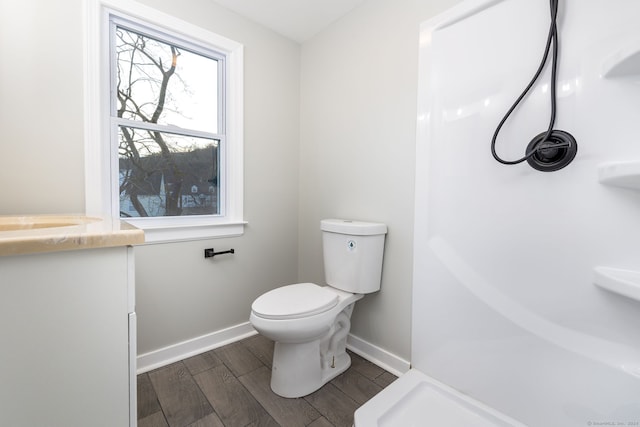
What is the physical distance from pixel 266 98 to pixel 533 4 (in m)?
1.49

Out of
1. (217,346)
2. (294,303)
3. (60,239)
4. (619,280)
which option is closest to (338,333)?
(294,303)

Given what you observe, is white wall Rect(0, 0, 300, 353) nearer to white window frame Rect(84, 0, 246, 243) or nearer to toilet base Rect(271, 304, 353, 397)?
white window frame Rect(84, 0, 246, 243)

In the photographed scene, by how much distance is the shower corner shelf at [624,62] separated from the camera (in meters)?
0.77

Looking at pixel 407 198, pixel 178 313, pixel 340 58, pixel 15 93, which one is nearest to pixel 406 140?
pixel 407 198

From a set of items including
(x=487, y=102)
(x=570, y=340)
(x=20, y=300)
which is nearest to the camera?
(x=20, y=300)

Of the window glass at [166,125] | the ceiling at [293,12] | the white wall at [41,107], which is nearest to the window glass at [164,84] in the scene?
the window glass at [166,125]

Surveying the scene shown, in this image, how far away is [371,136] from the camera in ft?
5.31

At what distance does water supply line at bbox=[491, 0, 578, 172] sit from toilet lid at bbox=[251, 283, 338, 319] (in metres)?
0.99

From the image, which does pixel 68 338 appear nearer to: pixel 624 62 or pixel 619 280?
pixel 619 280

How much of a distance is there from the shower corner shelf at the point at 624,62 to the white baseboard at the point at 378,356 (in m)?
1.44

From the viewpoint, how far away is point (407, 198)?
1.44 m

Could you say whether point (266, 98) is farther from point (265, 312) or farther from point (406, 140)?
point (265, 312)

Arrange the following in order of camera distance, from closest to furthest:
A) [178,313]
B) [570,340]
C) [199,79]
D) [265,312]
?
1. [570,340]
2. [265,312]
3. [178,313]
4. [199,79]

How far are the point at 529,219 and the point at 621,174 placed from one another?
29cm
